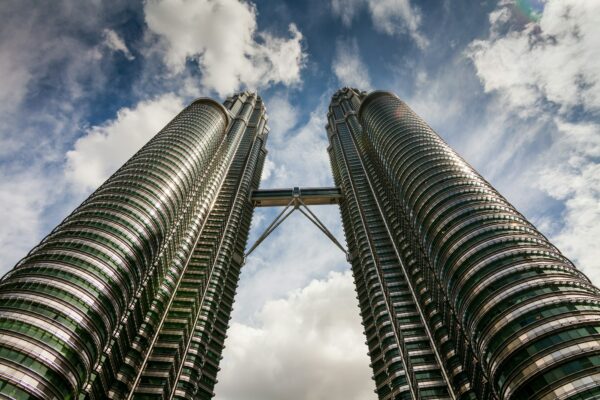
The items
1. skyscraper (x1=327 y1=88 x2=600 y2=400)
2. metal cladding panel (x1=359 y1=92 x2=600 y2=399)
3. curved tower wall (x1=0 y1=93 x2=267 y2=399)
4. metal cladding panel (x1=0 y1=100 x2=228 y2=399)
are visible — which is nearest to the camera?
metal cladding panel (x1=359 y1=92 x2=600 y2=399)

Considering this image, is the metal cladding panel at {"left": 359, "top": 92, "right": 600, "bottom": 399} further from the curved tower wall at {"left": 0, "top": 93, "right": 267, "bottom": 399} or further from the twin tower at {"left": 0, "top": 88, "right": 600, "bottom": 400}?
the curved tower wall at {"left": 0, "top": 93, "right": 267, "bottom": 399}

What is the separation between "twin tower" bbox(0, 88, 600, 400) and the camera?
155ft

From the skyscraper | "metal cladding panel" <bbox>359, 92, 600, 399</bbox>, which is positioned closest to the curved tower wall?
the skyscraper

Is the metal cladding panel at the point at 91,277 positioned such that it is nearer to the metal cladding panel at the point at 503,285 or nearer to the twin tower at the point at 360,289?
the twin tower at the point at 360,289

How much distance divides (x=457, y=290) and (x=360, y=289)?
44.0 meters

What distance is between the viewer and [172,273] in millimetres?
89062

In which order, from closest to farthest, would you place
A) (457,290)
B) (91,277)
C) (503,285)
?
(503,285) < (91,277) < (457,290)

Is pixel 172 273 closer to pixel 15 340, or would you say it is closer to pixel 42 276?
pixel 42 276

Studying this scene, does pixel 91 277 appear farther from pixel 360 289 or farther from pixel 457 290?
pixel 360 289

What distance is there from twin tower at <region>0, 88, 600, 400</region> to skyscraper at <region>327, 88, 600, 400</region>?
252 millimetres

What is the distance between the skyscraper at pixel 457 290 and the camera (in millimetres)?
46062

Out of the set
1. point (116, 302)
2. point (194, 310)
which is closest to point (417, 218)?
point (194, 310)

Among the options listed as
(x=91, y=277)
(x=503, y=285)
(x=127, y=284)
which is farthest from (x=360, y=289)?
(x=91, y=277)

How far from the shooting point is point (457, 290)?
200 ft
